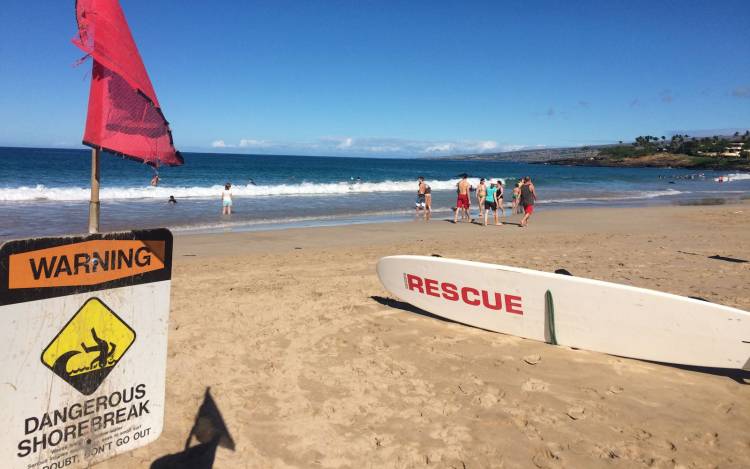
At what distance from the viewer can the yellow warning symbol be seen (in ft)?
5.69

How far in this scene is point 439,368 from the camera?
4.63 meters

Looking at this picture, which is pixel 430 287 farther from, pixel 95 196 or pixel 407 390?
pixel 95 196

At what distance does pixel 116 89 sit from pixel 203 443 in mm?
2468

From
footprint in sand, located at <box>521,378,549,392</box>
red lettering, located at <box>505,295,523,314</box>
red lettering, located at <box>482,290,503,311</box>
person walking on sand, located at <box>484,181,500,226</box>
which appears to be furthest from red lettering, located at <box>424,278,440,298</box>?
→ person walking on sand, located at <box>484,181,500,226</box>

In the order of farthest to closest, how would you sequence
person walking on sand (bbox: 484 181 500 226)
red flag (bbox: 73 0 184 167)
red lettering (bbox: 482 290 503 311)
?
person walking on sand (bbox: 484 181 500 226), red lettering (bbox: 482 290 503 311), red flag (bbox: 73 0 184 167)

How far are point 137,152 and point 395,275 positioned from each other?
13.9 ft

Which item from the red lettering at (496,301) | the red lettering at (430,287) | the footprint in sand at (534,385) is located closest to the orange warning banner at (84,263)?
the footprint in sand at (534,385)

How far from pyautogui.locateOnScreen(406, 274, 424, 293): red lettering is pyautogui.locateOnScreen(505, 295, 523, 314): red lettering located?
3.61ft

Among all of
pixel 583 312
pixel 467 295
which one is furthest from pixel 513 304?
pixel 583 312

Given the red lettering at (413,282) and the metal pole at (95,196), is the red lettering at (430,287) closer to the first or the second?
the red lettering at (413,282)

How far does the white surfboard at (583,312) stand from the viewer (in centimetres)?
442

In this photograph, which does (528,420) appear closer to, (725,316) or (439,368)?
(439,368)

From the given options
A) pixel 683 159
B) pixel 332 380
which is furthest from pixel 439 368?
pixel 683 159

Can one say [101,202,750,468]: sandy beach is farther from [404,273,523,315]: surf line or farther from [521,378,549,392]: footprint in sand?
[404,273,523,315]: surf line
